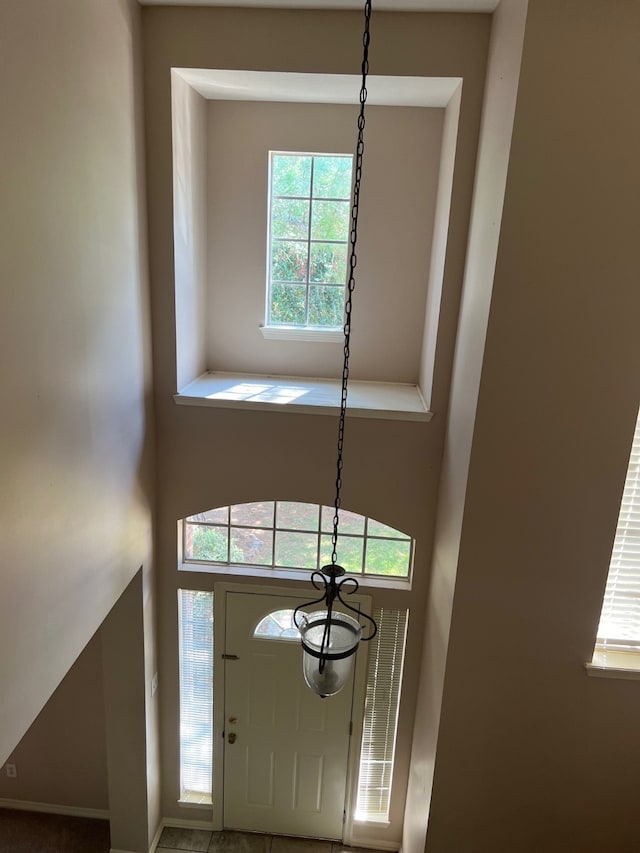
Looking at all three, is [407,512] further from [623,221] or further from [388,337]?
[623,221]

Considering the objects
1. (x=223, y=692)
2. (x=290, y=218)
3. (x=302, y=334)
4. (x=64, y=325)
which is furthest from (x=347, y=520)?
(x=64, y=325)

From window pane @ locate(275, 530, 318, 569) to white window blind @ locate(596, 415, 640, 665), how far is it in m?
1.73

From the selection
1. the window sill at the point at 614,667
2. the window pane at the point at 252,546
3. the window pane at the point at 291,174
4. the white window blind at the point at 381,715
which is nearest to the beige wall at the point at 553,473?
the window sill at the point at 614,667

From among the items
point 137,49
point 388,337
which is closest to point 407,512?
point 388,337

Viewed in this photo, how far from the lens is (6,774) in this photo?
165 inches

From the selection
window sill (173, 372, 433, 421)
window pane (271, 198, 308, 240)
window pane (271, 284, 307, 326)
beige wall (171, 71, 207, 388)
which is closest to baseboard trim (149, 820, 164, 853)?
window sill (173, 372, 433, 421)

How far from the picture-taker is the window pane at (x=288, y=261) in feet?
12.3

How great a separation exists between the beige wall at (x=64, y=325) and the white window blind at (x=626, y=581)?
2480mm

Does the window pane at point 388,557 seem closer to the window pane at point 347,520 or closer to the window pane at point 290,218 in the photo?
the window pane at point 347,520

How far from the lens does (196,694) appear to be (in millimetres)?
3996

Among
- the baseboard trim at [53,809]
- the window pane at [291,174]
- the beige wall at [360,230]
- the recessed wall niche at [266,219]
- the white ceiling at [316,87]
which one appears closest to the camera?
the white ceiling at [316,87]

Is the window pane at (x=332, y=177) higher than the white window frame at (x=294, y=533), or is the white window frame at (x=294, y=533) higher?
the window pane at (x=332, y=177)

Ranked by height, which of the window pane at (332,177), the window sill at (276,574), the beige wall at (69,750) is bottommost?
the beige wall at (69,750)

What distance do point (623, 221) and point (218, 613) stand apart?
320cm
